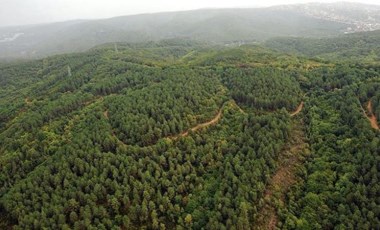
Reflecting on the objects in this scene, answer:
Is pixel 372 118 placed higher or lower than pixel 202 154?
higher

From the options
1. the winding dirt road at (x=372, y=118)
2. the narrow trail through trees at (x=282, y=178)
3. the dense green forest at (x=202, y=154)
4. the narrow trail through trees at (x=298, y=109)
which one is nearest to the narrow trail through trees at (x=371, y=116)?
the winding dirt road at (x=372, y=118)

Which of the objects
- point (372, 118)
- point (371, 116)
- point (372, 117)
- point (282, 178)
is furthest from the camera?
point (371, 116)

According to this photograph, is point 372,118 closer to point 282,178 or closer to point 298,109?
point 298,109

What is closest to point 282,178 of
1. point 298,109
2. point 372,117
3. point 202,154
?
point 202,154

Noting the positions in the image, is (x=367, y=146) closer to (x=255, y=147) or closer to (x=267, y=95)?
(x=255, y=147)

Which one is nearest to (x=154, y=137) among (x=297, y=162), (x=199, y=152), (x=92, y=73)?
(x=199, y=152)

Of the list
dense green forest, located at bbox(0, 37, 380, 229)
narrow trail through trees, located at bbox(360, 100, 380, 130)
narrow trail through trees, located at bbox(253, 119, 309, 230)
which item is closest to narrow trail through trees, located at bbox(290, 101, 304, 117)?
dense green forest, located at bbox(0, 37, 380, 229)
